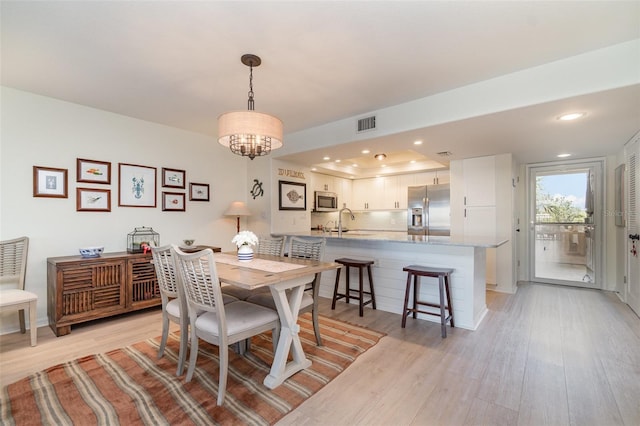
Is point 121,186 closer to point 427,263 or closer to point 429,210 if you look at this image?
point 427,263

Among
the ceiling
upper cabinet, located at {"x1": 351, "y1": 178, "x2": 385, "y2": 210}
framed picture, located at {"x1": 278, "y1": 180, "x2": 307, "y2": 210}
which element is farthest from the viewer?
upper cabinet, located at {"x1": 351, "y1": 178, "x2": 385, "y2": 210}

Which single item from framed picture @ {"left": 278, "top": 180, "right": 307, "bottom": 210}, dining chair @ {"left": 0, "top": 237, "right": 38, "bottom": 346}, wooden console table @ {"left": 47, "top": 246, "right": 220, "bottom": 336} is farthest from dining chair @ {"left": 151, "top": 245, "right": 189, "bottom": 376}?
framed picture @ {"left": 278, "top": 180, "right": 307, "bottom": 210}

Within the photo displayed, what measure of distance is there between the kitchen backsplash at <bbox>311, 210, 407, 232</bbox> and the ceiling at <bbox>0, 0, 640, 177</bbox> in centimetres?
309

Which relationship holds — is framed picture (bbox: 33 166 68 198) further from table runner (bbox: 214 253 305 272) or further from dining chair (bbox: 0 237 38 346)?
table runner (bbox: 214 253 305 272)

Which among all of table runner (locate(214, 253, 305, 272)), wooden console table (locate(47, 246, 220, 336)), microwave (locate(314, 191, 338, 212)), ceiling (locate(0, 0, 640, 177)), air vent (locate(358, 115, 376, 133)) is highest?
ceiling (locate(0, 0, 640, 177))

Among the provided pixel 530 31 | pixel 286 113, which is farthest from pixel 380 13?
pixel 286 113

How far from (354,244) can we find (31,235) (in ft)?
11.8

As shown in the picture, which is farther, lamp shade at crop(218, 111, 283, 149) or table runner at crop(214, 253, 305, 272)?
Result: table runner at crop(214, 253, 305, 272)

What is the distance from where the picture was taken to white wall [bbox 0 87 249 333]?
290 cm

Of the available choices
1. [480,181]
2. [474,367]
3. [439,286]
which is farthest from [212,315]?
[480,181]

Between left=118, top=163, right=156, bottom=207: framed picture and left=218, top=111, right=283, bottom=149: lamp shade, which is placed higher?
left=218, top=111, right=283, bottom=149: lamp shade

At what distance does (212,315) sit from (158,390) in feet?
1.88

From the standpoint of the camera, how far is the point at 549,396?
1860 mm

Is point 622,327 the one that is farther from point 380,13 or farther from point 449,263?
point 380,13
